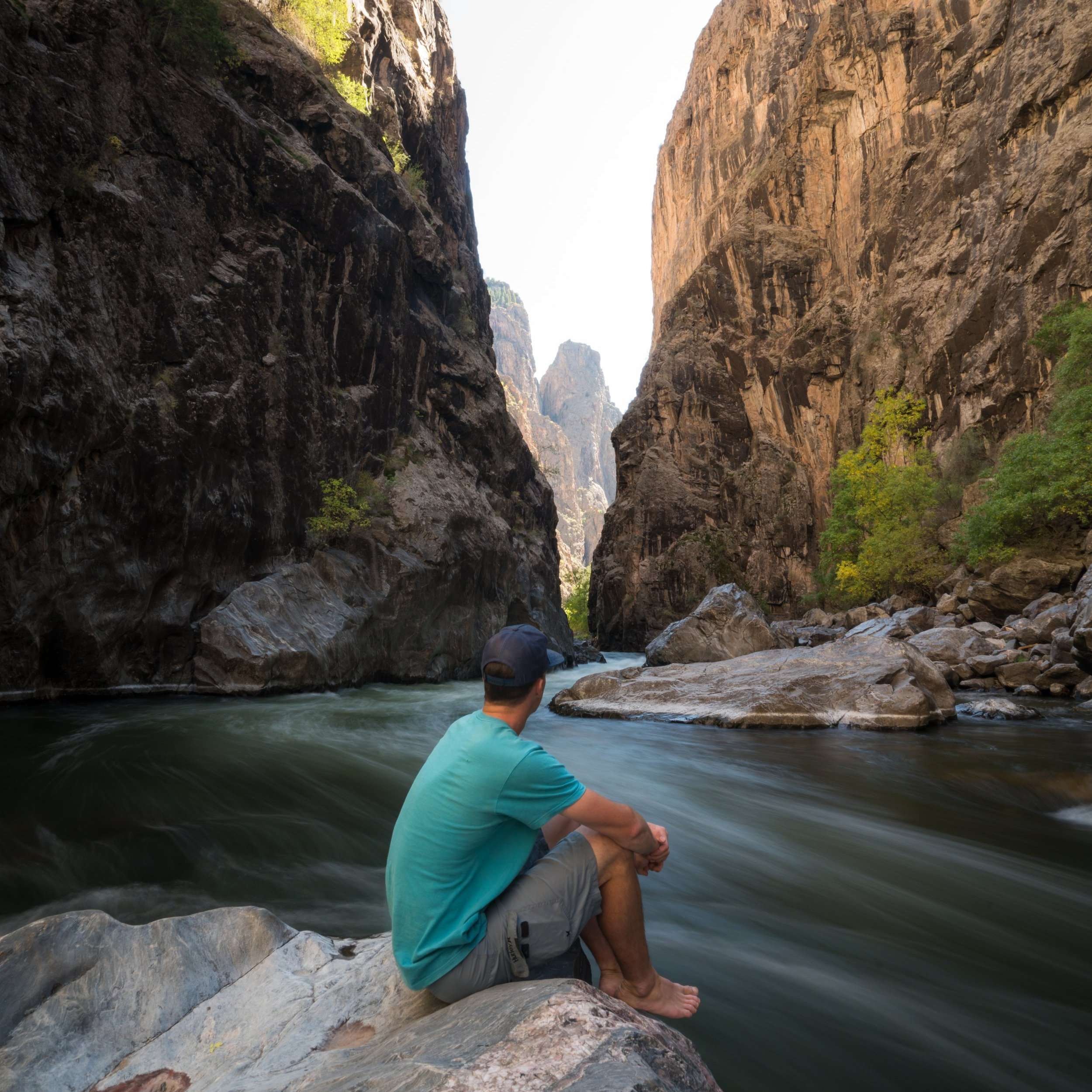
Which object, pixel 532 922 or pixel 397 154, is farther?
pixel 397 154

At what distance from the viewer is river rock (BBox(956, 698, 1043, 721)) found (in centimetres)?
1084

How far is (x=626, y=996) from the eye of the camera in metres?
2.58

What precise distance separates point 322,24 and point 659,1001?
3153 cm

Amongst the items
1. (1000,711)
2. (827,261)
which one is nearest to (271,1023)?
(1000,711)

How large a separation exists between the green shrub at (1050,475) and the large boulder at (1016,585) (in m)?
0.69

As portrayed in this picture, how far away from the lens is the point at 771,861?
565 centimetres

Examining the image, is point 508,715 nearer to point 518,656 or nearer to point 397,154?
point 518,656

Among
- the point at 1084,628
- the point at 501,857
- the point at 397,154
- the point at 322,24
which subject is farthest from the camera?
the point at 397,154

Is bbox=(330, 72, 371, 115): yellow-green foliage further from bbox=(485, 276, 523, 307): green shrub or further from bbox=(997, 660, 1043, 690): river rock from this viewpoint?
bbox=(485, 276, 523, 307): green shrub

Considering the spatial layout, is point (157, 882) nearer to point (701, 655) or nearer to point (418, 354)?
point (701, 655)

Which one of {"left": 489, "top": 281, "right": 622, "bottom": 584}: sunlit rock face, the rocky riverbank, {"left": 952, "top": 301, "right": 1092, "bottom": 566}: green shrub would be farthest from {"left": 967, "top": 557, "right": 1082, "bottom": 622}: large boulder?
{"left": 489, "top": 281, "right": 622, "bottom": 584}: sunlit rock face

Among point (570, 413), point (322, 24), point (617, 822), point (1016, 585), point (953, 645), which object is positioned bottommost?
point (617, 822)

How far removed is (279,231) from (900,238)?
30.3 metres

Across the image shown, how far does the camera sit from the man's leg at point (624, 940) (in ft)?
8.13
